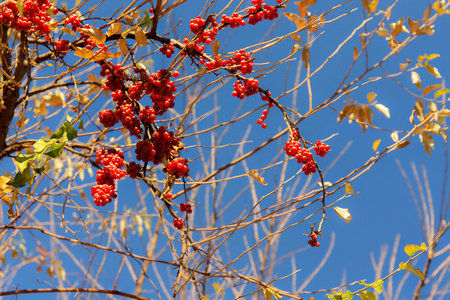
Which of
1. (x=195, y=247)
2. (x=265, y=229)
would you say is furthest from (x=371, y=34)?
(x=265, y=229)

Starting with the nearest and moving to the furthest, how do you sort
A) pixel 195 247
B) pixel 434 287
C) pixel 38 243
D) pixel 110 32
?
1. pixel 110 32
2. pixel 195 247
3. pixel 434 287
4. pixel 38 243

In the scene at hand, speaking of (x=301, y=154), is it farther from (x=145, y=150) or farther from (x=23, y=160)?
(x=23, y=160)

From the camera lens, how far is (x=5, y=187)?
1.35 metres

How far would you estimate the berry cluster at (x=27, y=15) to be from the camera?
1.30 m

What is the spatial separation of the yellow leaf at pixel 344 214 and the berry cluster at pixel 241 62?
574 millimetres

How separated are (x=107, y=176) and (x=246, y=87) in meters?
0.55

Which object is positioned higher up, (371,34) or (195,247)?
(371,34)

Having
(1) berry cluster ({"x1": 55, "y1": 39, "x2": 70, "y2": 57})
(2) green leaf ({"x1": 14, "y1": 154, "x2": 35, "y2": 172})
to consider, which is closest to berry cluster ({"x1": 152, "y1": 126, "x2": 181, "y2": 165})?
(2) green leaf ({"x1": 14, "y1": 154, "x2": 35, "y2": 172})

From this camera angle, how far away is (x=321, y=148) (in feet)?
4.67

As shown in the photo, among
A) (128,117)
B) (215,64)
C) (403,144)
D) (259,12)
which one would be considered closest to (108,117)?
(128,117)

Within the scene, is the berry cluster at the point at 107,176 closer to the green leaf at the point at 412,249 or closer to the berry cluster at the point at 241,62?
the berry cluster at the point at 241,62

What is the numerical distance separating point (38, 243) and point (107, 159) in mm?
2064

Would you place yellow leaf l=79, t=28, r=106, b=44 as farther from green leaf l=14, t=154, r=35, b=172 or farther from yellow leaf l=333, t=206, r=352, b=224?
yellow leaf l=333, t=206, r=352, b=224

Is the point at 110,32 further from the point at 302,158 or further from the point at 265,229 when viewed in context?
the point at 265,229
